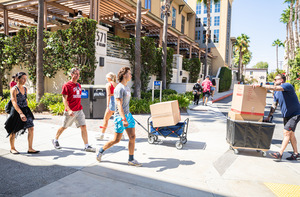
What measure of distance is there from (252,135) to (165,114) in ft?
6.84

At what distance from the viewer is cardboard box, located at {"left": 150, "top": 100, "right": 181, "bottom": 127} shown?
216 inches

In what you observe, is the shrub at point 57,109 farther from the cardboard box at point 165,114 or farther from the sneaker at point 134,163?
the sneaker at point 134,163

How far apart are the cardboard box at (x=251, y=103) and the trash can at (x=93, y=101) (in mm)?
5409

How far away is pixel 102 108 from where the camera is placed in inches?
348

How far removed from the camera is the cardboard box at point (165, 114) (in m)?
5.49

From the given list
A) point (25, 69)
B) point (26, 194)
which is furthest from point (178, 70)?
point (26, 194)

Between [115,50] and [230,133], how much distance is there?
10814mm

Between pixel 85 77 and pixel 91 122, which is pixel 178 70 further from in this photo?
pixel 91 122

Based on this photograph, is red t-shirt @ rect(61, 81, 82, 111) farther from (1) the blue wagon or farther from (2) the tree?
(2) the tree

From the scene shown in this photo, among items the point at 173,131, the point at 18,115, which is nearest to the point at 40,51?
the point at 18,115

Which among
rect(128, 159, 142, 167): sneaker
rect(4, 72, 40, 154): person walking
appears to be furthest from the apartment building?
rect(4, 72, 40, 154): person walking

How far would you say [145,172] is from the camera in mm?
4031

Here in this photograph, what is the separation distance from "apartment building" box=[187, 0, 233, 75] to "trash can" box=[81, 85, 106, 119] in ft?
110

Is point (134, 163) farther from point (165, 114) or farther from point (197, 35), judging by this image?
point (197, 35)
